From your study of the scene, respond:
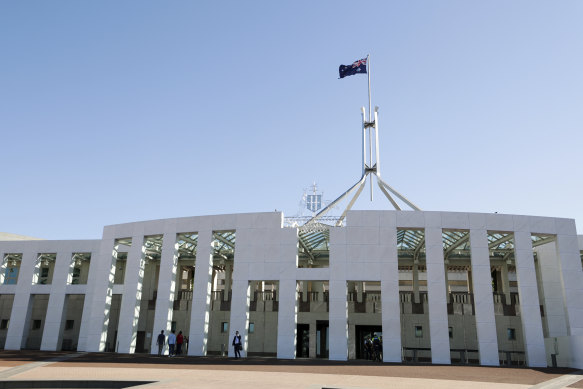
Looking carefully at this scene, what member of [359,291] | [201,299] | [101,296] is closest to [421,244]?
[359,291]

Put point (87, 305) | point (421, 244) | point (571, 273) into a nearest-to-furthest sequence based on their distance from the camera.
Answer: point (571, 273) < point (421, 244) < point (87, 305)

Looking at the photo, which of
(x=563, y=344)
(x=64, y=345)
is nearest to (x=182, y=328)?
(x=64, y=345)

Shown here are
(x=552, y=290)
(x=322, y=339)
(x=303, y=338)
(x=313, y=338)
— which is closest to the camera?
(x=552, y=290)

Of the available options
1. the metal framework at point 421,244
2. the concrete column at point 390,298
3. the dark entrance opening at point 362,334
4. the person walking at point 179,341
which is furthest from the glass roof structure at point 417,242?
the person walking at point 179,341

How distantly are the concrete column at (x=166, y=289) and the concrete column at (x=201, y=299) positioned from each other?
182 cm

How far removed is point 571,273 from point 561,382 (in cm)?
1378

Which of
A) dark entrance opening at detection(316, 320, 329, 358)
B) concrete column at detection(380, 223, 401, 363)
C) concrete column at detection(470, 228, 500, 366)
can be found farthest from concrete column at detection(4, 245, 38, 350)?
concrete column at detection(470, 228, 500, 366)

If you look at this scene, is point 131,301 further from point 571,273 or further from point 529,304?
point 571,273

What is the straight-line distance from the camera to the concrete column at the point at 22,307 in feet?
117

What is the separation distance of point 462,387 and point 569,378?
6.81m

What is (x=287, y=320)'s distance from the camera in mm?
27891

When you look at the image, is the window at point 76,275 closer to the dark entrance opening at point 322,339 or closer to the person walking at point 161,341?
the person walking at point 161,341

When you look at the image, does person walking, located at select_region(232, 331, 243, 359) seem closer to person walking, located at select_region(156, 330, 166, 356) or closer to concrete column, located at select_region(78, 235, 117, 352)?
person walking, located at select_region(156, 330, 166, 356)

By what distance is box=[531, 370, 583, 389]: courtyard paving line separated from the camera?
1538cm
